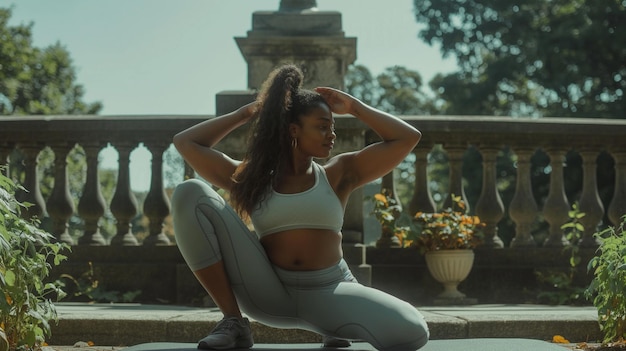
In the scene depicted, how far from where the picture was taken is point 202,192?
3514 millimetres

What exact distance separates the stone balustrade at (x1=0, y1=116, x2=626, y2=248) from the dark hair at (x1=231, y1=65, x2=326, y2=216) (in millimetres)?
2962

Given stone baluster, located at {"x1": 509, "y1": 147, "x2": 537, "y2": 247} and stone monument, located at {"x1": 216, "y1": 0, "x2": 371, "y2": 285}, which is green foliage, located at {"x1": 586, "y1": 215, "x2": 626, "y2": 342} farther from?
stone monument, located at {"x1": 216, "y1": 0, "x2": 371, "y2": 285}

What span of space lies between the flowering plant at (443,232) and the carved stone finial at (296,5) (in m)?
1.96

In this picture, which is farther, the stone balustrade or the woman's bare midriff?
the stone balustrade

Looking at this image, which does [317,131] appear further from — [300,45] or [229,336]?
[300,45]

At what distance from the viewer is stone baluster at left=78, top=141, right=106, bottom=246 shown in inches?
266

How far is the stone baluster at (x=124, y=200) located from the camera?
265 inches

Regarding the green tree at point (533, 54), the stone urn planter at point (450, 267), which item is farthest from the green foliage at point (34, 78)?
the stone urn planter at point (450, 267)

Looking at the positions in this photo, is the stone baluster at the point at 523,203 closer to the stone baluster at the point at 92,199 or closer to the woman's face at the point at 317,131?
the stone baluster at the point at 92,199

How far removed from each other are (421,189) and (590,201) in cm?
134

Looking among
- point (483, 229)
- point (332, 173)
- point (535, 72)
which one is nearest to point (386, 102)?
point (535, 72)

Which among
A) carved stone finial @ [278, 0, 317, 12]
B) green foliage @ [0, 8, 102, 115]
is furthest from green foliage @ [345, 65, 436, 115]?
carved stone finial @ [278, 0, 317, 12]

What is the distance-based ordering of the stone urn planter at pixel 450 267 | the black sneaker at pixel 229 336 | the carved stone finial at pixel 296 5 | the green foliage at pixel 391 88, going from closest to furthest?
1. the black sneaker at pixel 229 336
2. the stone urn planter at pixel 450 267
3. the carved stone finial at pixel 296 5
4. the green foliage at pixel 391 88

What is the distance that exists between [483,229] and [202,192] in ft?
12.9
